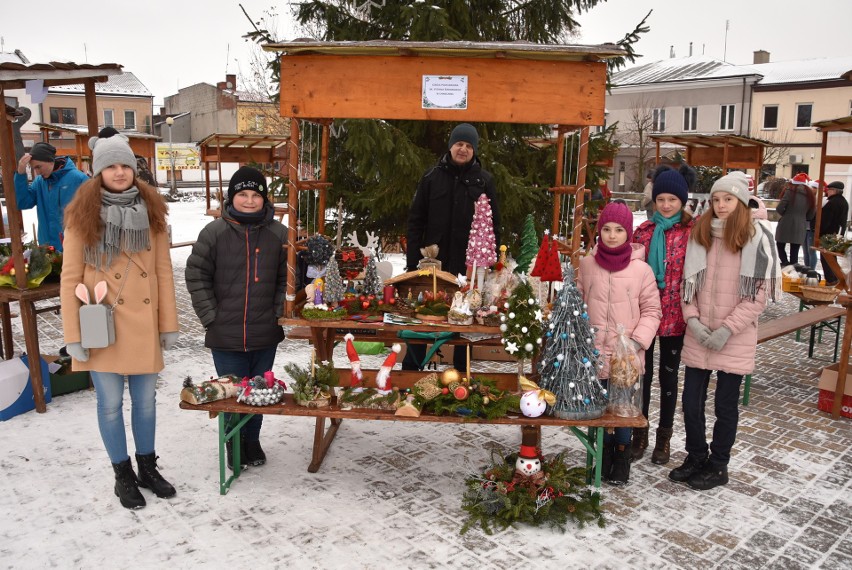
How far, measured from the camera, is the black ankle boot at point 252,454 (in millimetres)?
4699

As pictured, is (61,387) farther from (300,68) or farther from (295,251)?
(300,68)

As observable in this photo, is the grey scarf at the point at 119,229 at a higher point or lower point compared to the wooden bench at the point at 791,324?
higher

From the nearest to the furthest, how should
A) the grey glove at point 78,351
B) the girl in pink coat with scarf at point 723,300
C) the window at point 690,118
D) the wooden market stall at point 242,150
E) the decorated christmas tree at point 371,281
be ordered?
the grey glove at point 78,351 → the girl in pink coat with scarf at point 723,300 → the decorated christmas tree at point 371,281 → the wooden market stall at point 242,150 → the window at point 690,118

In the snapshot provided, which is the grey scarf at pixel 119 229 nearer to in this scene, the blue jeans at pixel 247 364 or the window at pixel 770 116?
the blue jeans at pixel 247 364

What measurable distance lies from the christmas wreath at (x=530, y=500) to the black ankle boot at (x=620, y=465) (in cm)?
34

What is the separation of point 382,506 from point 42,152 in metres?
4.98

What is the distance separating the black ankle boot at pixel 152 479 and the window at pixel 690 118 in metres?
38.1

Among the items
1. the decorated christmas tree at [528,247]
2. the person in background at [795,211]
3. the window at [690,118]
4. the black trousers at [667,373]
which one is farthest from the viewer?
the window at [690,118]

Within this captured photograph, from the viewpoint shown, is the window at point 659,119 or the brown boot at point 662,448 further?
the window at point 659,119

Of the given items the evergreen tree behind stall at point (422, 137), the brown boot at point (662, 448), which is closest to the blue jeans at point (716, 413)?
the brown boot at point (662, 448)

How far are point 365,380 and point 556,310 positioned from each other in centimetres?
149

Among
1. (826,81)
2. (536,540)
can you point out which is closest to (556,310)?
(536,540)

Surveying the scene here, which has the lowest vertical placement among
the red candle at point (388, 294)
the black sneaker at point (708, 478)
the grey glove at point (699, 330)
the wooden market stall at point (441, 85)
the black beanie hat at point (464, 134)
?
the black sneaker at point (708, 478)

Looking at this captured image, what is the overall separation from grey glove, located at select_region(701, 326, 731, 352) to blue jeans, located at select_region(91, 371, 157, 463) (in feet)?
11.5
